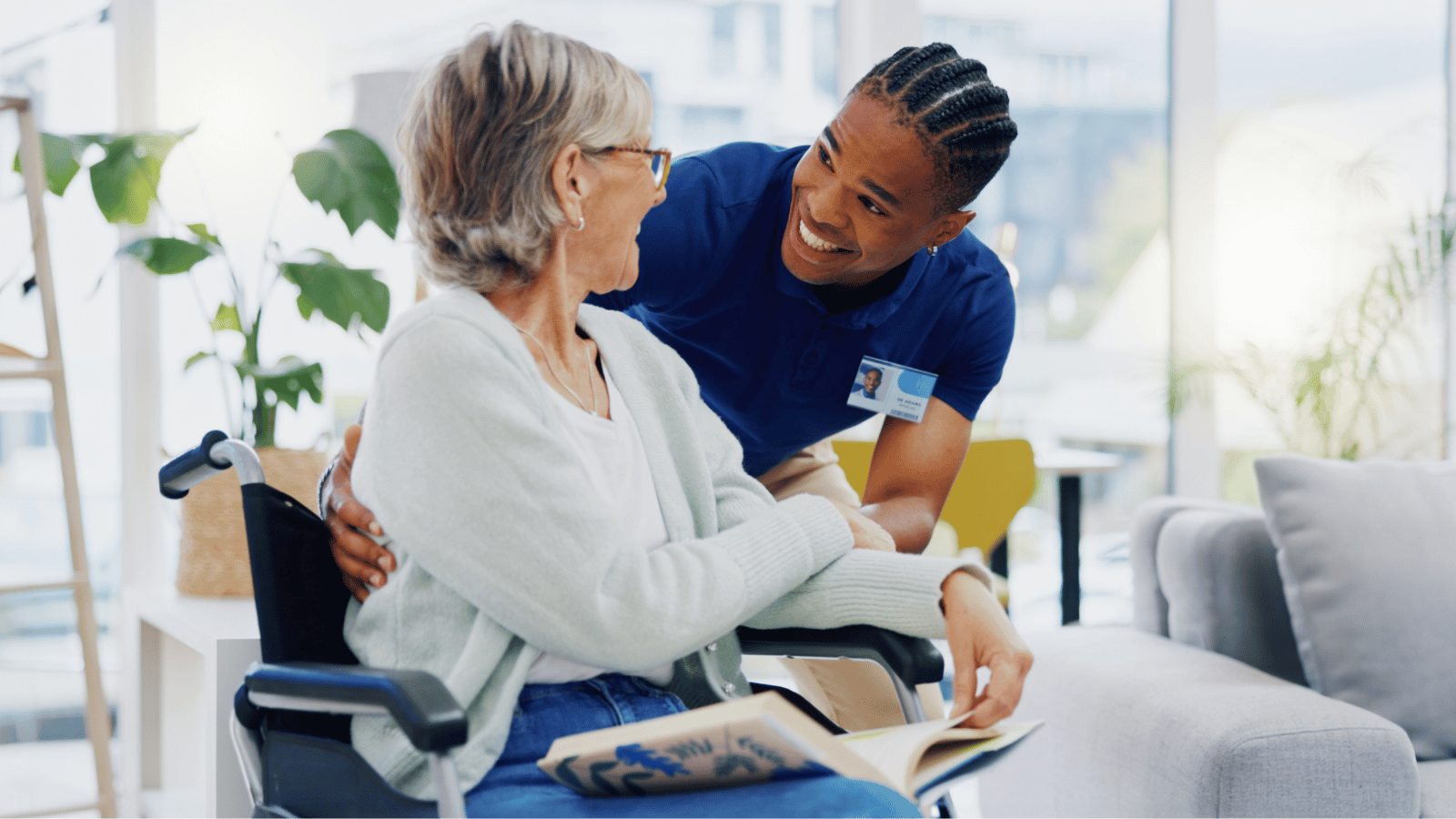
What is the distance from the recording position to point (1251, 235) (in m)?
3.93

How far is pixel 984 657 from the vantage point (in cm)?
112

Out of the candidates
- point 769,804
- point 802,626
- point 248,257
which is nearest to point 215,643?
point 802,626

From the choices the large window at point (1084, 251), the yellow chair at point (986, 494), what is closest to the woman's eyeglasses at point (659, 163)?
the yellow chair at point (986, 494)

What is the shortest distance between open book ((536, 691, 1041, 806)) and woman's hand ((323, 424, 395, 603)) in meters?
0.28

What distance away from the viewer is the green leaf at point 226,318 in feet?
7.88

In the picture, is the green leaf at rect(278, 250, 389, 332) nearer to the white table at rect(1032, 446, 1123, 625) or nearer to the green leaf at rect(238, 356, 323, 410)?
the green leaf at rect(238, 356, 323, 410)

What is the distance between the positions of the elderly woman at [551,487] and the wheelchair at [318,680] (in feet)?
0.11

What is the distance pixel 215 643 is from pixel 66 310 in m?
1.80

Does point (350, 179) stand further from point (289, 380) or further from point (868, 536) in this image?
point (868, 536)

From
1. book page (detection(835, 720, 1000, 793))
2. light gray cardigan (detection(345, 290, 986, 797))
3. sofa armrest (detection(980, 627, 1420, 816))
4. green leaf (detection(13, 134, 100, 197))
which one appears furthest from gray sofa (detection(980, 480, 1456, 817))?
green leaf (detection(13, 134, 100, 197))

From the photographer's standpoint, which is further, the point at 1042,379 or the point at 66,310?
the point at 1042,379

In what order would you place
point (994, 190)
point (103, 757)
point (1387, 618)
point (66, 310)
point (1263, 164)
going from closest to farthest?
point (1387, 618) → point (103, 757) → point (66, 310) → point (994, 190) → point (1263, 164)

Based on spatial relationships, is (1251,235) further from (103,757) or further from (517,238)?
(103,757)

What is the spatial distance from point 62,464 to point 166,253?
580 mm
